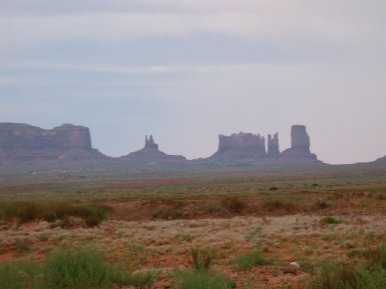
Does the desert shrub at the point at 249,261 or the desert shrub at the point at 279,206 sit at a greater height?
the desert shrub at the point at 249,261

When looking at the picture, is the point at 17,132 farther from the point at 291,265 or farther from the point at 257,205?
the point at 291,265

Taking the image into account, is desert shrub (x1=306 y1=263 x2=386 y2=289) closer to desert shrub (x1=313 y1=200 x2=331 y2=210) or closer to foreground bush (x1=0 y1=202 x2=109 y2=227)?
foreground bush (x1=0 y1=202 x2=109 y2=227)

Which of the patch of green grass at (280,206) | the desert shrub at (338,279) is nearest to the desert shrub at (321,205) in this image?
the patch of green grass at (280,206)

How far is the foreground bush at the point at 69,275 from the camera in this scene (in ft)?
36.7

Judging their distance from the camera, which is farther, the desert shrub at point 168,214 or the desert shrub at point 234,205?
the desert shrub at point 234,205

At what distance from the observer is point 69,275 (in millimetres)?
11344

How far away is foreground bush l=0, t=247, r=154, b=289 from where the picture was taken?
440 inches

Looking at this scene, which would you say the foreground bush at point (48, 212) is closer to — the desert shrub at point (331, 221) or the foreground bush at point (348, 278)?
the desert shrub at point (331, 221)

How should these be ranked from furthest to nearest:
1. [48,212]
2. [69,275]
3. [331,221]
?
[48,212]
[331,221]
[69,275]

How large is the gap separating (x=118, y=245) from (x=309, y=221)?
10537 mm

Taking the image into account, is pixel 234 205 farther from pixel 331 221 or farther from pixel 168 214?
pixel 331 221

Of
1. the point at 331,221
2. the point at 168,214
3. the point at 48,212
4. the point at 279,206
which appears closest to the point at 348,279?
the point at 331,221

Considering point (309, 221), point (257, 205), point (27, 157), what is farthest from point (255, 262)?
point (27, 157)

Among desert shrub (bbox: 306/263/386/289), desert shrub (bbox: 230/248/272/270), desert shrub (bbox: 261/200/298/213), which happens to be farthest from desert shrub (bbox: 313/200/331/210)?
desert shrub (bbox: 306/263/386/289)
